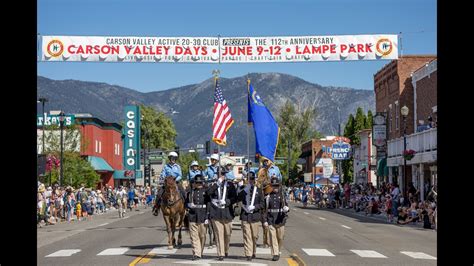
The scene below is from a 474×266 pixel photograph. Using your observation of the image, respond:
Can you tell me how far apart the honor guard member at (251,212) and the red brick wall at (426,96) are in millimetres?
37018

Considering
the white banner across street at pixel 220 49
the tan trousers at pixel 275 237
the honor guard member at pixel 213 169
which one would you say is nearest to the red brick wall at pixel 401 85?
the white banner across street at pixel 220 49

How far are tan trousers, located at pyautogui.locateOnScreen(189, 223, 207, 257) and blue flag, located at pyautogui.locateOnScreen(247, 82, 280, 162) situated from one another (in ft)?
17.1

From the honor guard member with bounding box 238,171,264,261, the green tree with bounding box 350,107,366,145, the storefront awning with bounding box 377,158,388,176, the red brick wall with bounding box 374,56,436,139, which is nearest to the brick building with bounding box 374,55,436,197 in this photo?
the red brick wall with bounding box 374,56,436,139

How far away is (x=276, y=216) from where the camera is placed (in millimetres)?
22016

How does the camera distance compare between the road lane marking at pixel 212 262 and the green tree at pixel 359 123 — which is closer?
the road lane marking at pixel 212 262

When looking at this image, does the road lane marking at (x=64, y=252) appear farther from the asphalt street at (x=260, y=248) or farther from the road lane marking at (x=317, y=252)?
the road lane marking at (x=317, y=252)

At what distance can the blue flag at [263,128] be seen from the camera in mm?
26947

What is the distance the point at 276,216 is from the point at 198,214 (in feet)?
6.51

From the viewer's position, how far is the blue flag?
2695 cm

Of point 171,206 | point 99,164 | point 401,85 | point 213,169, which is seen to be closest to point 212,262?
point 171,206
